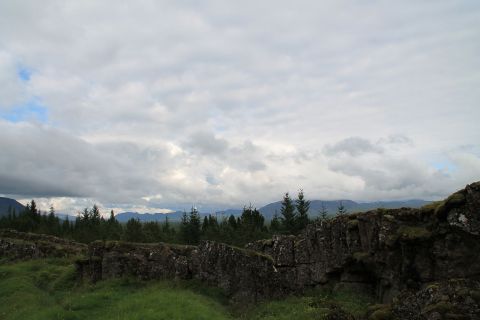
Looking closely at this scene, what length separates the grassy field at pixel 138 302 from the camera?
86.1 ft

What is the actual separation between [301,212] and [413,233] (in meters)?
77.5

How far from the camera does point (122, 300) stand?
100 ft

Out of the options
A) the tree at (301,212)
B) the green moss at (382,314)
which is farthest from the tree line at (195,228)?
the green moss at (382,314)

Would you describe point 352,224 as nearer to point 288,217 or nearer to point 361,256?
point 361,256

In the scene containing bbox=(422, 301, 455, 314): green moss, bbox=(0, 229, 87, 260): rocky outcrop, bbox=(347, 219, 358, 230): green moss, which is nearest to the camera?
bbox=(422, 301, 455, 314): green moss

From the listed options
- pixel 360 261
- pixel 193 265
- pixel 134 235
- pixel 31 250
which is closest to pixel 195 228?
pixel 134 235

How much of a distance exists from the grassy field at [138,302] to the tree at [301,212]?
70.1 meters

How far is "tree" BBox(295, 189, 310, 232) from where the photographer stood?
340 feet

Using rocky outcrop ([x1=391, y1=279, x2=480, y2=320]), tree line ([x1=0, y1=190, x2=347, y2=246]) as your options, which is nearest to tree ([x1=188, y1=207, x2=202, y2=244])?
tree line ([x1=0, y1=190, x2=347, y2=246])

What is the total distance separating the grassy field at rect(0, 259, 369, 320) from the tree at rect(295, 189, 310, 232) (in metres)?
70.1

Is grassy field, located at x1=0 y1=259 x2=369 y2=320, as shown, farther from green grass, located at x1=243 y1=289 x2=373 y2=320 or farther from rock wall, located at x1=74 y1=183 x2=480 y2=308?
rock wall, located at x1=74 y1=183 x2=480 y2=308

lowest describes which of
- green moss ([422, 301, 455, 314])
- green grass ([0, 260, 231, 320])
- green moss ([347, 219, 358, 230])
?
green grass ([0, 260, 231, 320])

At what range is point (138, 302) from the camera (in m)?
28.3

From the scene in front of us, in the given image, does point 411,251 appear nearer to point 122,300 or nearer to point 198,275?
point 198,275
